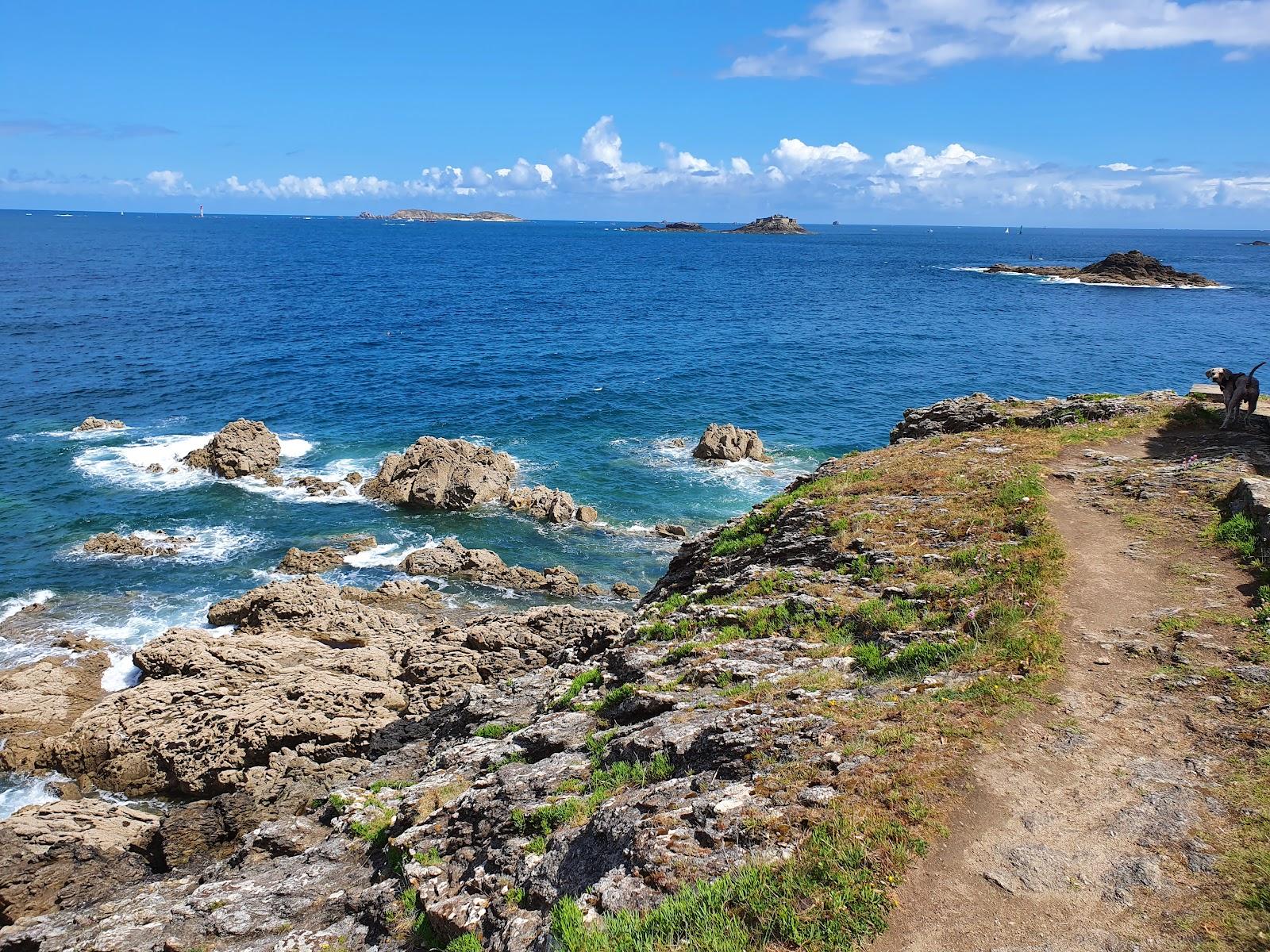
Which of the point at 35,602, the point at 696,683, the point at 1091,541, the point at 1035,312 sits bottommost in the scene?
the point at 35,602

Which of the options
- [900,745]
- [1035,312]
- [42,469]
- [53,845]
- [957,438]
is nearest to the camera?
[900,745]

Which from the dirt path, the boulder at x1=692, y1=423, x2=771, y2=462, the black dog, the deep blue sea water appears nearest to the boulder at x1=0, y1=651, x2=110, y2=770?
the deep blue sea water

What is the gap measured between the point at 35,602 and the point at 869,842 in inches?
1391

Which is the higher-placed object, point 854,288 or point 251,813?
point 854,288

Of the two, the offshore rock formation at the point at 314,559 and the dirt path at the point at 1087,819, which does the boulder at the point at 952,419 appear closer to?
the dirt path at the point at 1087,819

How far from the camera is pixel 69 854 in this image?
1641 centimetres

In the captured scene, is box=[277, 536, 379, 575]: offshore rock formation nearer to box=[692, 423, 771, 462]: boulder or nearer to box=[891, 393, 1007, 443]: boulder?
box=[692, 423, 771, 462]: boulder

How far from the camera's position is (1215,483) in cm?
1888

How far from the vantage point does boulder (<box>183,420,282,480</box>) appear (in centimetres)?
4441

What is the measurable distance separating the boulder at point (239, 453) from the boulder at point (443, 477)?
24.4 ft

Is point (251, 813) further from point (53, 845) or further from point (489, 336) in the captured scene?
point (489, 336)

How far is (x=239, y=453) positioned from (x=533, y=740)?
3813 centimetres

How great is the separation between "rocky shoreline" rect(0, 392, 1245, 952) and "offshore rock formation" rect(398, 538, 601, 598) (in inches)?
228

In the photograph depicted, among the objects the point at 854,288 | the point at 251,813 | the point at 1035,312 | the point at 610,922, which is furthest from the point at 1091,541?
the point at 854,288
